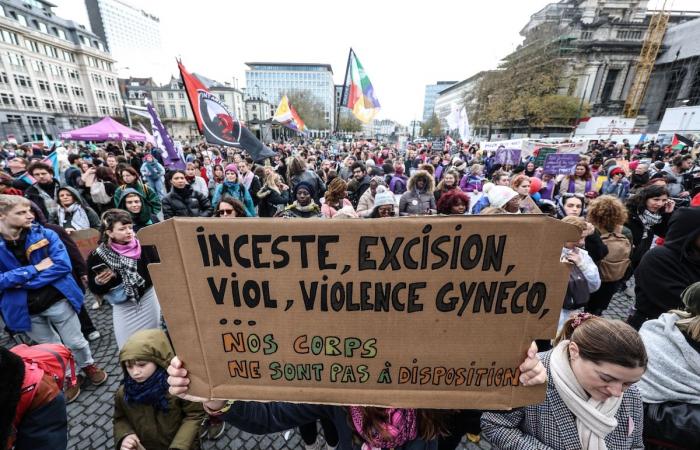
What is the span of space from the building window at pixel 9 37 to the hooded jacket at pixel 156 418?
68.7 meters

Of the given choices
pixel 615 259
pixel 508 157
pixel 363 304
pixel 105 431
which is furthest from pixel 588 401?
pixel 508 157

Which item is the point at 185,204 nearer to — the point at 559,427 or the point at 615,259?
the point at 559,427

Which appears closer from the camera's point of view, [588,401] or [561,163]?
[588,401]

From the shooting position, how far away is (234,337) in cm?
117

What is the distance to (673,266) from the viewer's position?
223 cm

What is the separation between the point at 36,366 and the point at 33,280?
1582 millimetres

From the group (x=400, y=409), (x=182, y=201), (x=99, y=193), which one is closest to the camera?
(x=400, y=409)

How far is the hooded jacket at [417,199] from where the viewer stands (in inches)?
196

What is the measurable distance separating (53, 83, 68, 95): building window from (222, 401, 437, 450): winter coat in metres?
74.5

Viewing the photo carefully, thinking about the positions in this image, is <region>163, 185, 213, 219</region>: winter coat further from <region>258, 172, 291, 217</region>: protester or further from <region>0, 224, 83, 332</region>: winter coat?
<region>0, 224, 83, 332</region>: winter coat

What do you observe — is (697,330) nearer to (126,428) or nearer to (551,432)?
(551,432)

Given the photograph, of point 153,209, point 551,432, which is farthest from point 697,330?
point 153,209

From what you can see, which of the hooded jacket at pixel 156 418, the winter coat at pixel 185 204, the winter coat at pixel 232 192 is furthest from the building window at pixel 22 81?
the hooded jacket at pixel 156 418

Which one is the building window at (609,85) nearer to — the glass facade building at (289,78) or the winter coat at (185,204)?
the winter coat at (185,204)
